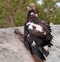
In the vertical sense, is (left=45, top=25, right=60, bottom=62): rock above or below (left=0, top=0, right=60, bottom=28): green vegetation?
above

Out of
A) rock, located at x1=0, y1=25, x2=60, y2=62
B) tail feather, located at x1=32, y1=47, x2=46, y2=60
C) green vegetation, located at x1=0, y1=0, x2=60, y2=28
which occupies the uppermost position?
tail feather, located at x1=32, y1=47, x2=46, y2=60

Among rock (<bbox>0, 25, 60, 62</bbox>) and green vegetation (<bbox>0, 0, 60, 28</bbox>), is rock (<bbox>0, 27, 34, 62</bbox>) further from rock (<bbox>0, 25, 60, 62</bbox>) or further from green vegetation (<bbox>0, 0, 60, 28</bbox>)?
green vegetation (<bbox>0, 0, 60, 28</bbox>)

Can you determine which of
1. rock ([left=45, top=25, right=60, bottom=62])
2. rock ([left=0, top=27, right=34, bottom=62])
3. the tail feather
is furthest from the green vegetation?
the tail feather

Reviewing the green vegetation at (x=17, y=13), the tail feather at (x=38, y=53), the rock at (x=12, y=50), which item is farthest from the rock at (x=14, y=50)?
the green vegetation at (x=17, y=13)

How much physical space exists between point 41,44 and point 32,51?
0.39 feet

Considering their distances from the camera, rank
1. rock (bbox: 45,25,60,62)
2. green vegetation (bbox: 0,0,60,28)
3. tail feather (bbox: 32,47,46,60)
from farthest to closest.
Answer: green vegetation (bbox: 0,0,60,28), rock (bbox: 45,25,60,62), tail feather (bbox: 32,47,46,60)

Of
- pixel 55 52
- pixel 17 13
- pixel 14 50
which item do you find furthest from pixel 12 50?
pixel 17 13

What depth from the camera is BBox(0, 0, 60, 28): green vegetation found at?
6.24 meters

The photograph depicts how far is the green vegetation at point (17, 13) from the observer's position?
6242 millimetres

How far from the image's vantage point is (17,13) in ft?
21.0

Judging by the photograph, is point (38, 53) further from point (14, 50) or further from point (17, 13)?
point (17, 13)

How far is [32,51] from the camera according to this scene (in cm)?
401

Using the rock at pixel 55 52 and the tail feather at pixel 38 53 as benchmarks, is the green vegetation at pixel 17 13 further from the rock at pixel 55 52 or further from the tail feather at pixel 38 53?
the tail feather at pixel 38 53

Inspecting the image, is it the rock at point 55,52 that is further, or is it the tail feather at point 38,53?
the rock at point 55,52
